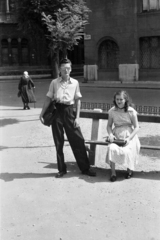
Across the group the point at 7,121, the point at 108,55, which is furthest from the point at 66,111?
the point at 108,55

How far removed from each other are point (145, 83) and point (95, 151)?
62.5 feet

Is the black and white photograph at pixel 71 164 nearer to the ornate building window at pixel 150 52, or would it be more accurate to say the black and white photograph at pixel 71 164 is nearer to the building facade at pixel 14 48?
the ornate building window at pixel 150 52

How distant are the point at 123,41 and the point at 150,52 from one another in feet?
6.52

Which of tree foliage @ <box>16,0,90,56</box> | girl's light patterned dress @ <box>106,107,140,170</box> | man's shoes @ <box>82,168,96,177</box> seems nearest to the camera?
girl's light patterned dress @ <box>106,107,140,170</box>

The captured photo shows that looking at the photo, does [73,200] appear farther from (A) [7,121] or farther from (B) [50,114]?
(A) [7,121]

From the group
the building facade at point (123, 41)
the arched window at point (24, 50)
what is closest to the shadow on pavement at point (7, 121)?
the building facade at point (123, 41)

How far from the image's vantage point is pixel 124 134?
5910 mm

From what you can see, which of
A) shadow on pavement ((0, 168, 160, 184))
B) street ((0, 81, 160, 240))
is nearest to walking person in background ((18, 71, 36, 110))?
street ((0, 81, 160, 240))

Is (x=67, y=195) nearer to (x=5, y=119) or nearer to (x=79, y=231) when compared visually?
(x=79, y=231)

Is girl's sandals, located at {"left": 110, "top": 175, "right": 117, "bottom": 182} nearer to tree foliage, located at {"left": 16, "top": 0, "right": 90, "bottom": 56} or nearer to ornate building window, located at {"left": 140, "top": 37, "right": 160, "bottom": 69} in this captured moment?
tree foliage, located at {"left": 16, "top": 0, "right": 90, "bottom": 56}

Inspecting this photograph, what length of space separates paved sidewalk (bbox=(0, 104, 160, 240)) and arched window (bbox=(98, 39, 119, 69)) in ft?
64.1

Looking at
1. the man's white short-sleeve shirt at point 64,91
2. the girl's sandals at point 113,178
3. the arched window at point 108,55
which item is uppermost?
the arched window at point 108,55

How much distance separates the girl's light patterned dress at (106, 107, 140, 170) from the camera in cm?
563

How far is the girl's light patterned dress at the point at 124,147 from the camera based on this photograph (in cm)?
563
